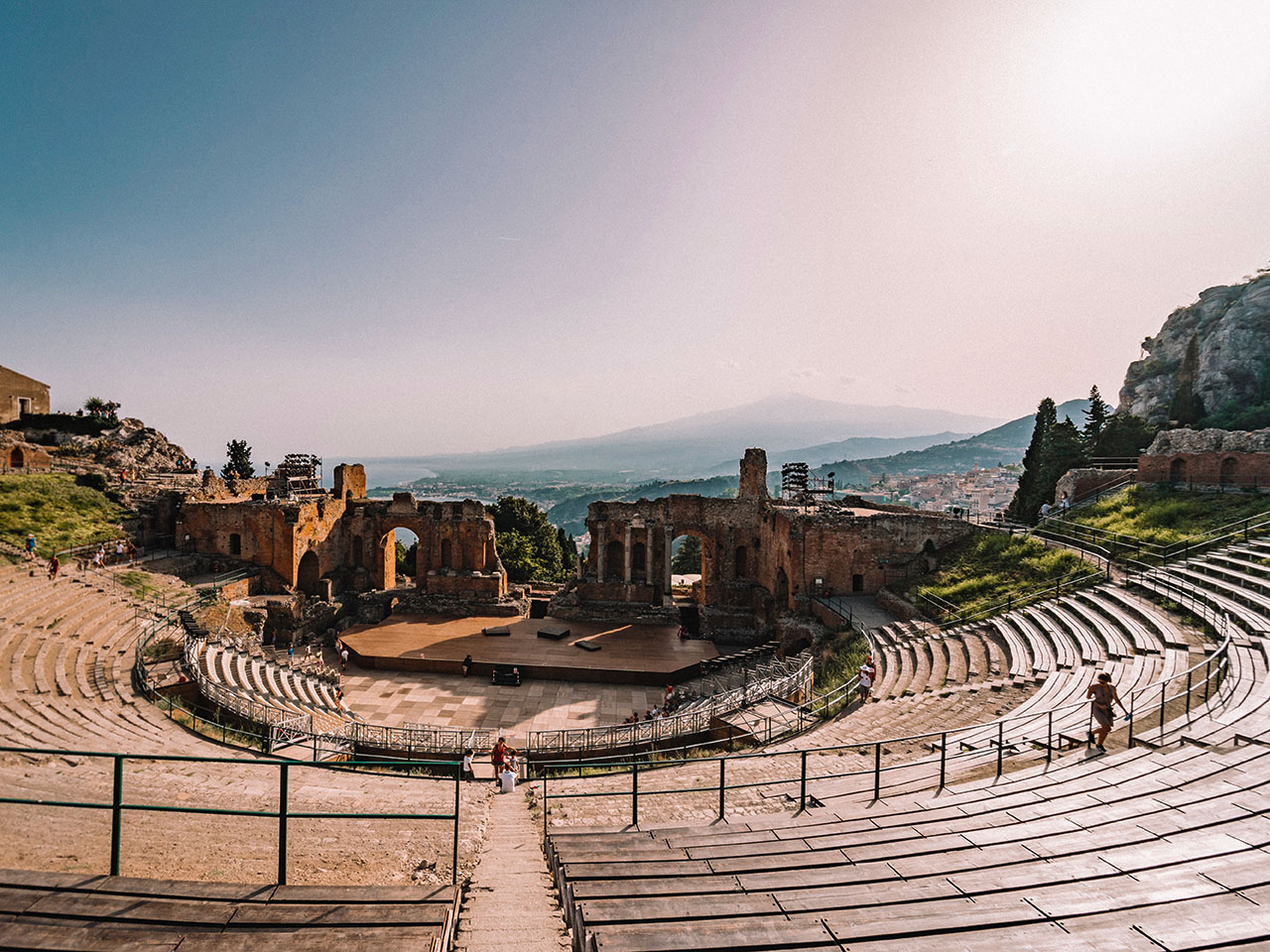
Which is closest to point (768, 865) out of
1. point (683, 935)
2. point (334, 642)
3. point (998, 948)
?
point (683, 935)

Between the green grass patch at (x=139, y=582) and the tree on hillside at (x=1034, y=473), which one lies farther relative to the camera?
the tree on hillside at (x=1034, y=473)

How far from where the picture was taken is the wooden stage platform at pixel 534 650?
23.5 meters

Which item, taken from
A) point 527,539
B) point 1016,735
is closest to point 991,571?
point 1016,735

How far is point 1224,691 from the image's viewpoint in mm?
9906

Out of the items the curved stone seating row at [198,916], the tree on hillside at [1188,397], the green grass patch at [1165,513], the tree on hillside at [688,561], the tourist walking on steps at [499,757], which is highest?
the tree on hillside at [1188,397]

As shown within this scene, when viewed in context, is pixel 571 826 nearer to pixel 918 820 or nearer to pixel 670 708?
pixel 918 820

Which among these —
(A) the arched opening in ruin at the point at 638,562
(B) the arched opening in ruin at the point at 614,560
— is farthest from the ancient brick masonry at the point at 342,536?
(A) the arched opening in ruin at the point at 638,562

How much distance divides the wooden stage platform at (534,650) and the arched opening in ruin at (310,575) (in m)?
4.10

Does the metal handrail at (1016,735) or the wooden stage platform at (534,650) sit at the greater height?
the metal handrail at (1016,735)

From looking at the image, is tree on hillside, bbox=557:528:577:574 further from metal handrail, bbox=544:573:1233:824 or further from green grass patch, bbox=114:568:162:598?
metal handrail, bbox=544:573:1233:824

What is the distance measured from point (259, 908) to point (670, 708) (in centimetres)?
1717

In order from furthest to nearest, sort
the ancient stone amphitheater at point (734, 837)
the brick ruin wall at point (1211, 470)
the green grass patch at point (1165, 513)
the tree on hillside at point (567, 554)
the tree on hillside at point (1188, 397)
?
the tree on hillside at point (567, 554)
the tree on hillside at point (1188, 397)
the brick ruin wall at point (1211, 470)
the green grass patch at point (1165, 513)
the ancient stone amphitheater at point (734, 837)

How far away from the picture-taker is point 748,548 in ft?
107

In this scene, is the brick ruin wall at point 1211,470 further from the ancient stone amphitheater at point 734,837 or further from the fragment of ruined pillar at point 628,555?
the fragment of ruined pillar at point 628,555
